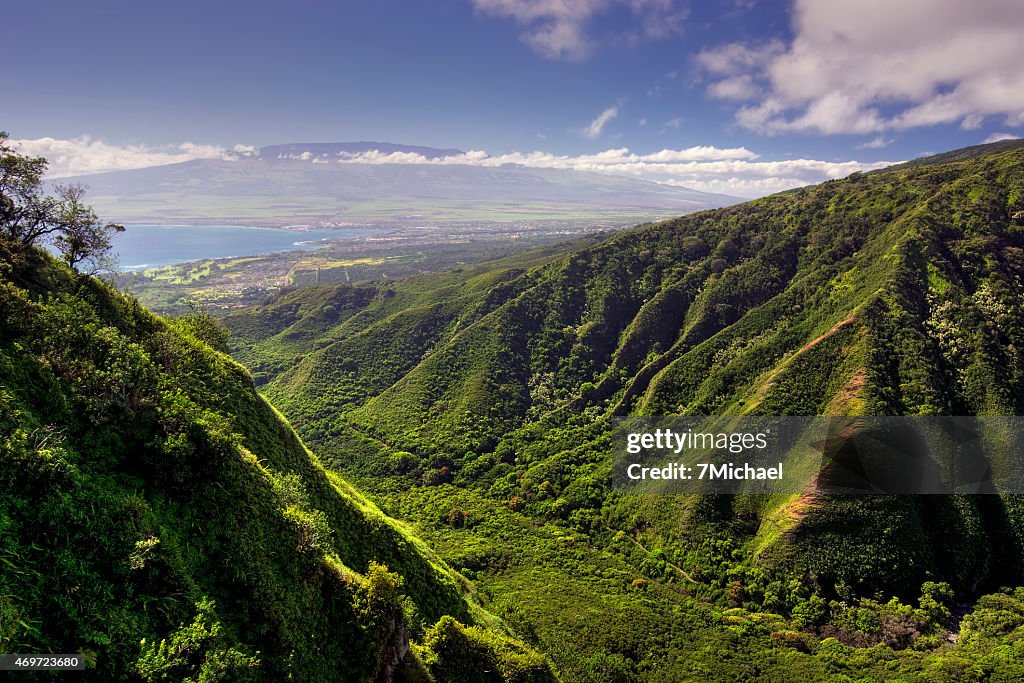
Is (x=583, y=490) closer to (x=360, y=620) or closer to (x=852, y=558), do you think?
(x=852, y=558)

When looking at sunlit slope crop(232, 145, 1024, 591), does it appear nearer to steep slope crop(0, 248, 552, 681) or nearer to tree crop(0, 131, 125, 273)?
steep slope crop(0, 248, 552, 681)

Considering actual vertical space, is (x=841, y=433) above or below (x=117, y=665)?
below

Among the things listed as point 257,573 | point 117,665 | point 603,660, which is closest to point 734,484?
point 603,660

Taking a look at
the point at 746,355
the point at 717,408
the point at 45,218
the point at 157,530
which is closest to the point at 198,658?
the point at 157,530

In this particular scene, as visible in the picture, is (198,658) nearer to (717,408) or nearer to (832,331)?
(717,408)

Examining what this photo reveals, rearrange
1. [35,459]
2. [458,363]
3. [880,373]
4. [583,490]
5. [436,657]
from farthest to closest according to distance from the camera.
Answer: [458,363], [583,490], [880,373], [436,657], [35,459]

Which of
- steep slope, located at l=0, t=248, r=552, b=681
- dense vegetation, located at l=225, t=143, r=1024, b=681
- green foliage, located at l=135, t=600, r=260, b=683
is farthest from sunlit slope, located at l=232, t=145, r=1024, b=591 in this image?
green foliage, located at l=135, t=600, r=260, b=683

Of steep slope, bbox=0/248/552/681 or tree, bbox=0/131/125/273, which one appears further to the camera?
tree, bbox=0/131/125/273
